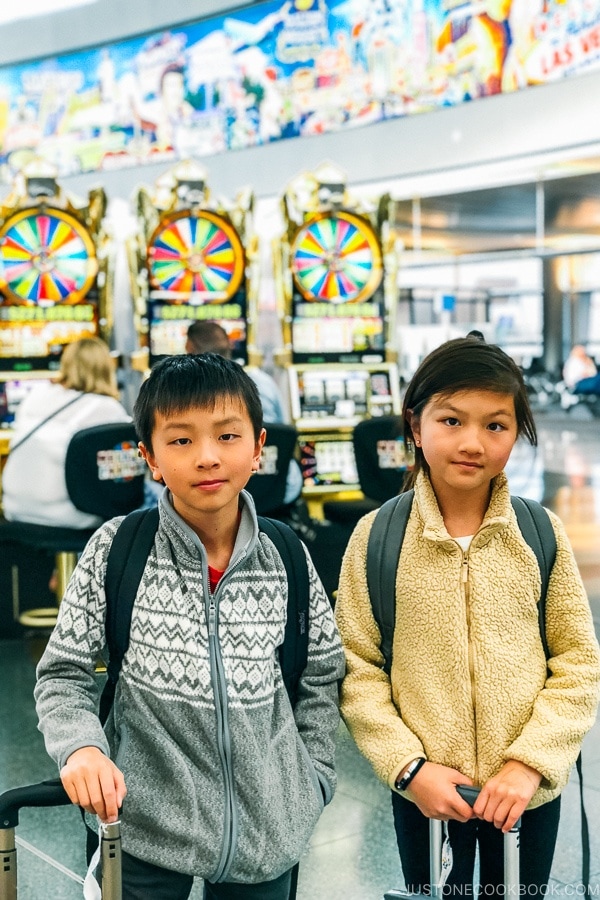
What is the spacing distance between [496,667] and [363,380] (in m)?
4.60

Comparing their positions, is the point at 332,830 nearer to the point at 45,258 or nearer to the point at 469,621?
the point at 469,621

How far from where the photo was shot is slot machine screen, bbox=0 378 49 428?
18.8ft

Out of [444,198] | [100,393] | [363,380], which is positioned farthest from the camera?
[444,198]

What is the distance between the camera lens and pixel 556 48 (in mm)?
8742

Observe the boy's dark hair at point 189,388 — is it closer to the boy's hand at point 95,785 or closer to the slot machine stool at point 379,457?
the boy's hand at point 95,785

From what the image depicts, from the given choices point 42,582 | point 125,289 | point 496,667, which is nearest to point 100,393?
point 42,582

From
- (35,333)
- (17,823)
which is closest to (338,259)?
(35,333)

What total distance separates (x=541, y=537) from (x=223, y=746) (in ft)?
2.02

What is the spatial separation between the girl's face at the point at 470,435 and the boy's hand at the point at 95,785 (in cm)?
69

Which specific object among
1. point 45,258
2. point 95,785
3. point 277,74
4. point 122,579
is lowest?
point 95,785

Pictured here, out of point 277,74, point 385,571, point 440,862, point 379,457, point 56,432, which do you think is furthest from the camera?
point 277,74

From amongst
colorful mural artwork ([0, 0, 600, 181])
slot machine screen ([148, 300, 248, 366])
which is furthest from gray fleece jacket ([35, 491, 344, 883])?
colorful mural artwork ([0, 0, 600, 181])

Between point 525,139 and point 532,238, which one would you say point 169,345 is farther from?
point 532,238

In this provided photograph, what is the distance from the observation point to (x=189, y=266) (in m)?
6.14
